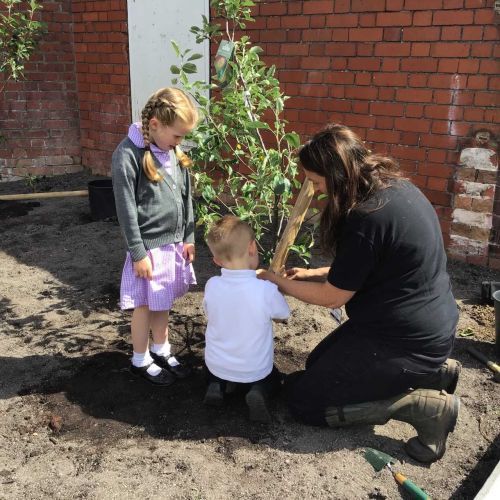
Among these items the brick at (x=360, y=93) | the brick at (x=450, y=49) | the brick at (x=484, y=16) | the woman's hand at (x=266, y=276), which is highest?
the brick at (x=484, y=16)

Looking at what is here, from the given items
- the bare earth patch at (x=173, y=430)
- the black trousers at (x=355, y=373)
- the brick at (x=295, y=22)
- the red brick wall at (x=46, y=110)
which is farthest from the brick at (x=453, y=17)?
the red brick wall at (x=46, y=110)

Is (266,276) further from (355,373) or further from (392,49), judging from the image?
(392,49)

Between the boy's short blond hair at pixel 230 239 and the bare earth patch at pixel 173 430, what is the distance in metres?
0.80

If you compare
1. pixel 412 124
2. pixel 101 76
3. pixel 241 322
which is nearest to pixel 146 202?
pixel 241 322

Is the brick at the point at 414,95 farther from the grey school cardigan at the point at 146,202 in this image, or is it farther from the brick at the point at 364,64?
the grey school cardigan at the point at 146,202

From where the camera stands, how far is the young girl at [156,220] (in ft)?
8.30

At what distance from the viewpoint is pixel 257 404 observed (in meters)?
2.49

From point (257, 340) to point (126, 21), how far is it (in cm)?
519

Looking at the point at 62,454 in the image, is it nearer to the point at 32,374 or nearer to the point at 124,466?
the point at 124,466

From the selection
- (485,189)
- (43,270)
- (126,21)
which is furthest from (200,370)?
(126,21)

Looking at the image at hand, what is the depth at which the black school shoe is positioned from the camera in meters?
2.93

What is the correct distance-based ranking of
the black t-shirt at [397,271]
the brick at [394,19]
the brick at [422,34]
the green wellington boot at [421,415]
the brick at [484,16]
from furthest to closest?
the brick at [394,19] → the brick at [422,34] → the brick at [484,16] → the green wellington boot at [421,415] → the black t-shirt at [397,271]

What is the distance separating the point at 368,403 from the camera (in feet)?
7.88

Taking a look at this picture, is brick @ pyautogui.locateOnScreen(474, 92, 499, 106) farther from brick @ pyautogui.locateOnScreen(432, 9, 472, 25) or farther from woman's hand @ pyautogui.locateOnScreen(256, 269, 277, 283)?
woman's hand @ pyautogui.locateOnScreen(256, 269, 277, 283)
